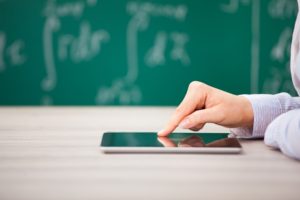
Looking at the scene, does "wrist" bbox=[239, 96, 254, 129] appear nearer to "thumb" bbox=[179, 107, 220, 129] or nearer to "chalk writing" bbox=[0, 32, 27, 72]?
"thumb" bbox=[179, 107, 220, 129]

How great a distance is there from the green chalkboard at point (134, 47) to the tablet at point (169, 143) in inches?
36.7

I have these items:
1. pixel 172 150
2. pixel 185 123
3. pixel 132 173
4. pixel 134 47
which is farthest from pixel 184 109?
pixel 134 47

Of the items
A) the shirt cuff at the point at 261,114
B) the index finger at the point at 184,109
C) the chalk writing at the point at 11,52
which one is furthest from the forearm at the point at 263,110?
the chalk writing at the point at 11,52

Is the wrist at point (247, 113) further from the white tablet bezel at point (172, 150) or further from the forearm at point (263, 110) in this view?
the white tablet bezel at point (172, 150)

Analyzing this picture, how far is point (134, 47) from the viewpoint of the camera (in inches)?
71.4

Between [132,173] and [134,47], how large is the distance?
1199 millimetres

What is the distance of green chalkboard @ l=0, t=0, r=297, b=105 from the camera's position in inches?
70.6

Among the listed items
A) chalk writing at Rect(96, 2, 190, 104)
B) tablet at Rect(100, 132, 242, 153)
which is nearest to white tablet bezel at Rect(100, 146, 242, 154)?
tablet at Rect(100, 132, 242, 153)

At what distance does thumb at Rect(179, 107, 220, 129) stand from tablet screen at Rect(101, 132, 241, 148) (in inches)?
1.0

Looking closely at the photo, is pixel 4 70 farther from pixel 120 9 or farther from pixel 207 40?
pixel 207 40

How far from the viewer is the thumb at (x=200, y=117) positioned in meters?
0.87

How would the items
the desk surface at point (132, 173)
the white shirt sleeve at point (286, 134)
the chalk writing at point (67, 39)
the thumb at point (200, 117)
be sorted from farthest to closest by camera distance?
the chalk writing at point (67, 39)
the thumb at point (200, 117)
the white shirt sleeve at point (286, 134)
the desk surface at point (132, 173)

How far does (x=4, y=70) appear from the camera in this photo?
5.94 feet

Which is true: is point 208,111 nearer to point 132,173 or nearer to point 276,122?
point 276,122
